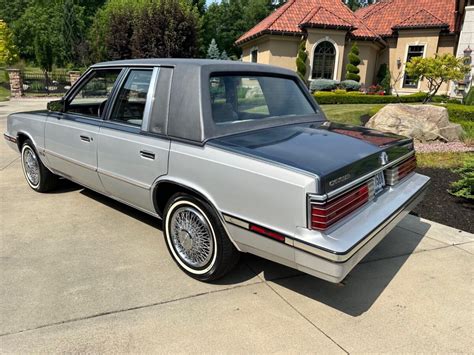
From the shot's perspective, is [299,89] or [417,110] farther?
[417,110]

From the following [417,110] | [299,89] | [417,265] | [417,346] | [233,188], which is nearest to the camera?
[417,346]

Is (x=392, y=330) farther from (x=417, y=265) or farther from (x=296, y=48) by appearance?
(x=296, y=48)

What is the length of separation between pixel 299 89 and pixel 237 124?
1.28m

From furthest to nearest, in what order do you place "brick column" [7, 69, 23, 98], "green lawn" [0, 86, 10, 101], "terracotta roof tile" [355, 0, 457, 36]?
"brick column" [7, 69, 23, 98]
"terracotta roof tile" [355, 0, 457, 36]
"green lawn" [0, 86, 10, 101]

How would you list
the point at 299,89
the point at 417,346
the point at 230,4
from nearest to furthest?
the point at 417,346, the point at 299,89, the point at 230,4

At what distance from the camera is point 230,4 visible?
56094 mm

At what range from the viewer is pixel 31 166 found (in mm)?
5398

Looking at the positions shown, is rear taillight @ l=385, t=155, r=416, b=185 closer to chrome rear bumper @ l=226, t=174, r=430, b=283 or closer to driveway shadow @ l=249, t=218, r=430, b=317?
chrome rear bumper @ l=226, t=174, r=430, b=283

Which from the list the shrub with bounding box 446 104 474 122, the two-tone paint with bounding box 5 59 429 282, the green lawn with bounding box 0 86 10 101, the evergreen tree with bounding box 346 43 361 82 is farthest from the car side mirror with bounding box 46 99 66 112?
the green lawn with bounding box 0 86 10 101

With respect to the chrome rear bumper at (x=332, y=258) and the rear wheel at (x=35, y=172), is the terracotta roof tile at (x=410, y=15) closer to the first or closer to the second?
the rear wheel at (x=35, y=172)

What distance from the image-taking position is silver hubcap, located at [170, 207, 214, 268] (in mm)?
3150

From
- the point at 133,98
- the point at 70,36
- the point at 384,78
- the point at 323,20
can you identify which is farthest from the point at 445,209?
the point at 70,36

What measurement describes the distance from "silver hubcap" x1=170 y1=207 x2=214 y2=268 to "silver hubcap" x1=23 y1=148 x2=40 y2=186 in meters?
2.90

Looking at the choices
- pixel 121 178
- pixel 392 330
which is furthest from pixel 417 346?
pixel 121 178
